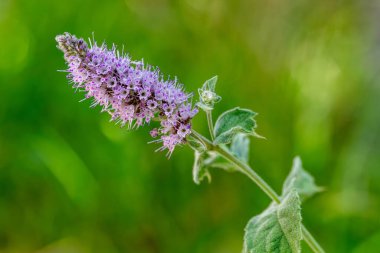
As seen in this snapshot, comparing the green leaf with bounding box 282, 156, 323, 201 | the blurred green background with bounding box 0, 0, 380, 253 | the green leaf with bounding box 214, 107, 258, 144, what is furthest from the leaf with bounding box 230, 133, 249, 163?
the blurred green background with bounding box 0, 0, 380, 253

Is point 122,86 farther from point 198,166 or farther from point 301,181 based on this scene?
point 301,181

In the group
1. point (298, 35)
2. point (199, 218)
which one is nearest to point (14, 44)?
point (199, 218)

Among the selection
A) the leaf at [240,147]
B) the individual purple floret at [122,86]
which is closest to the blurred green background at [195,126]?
the leaf at [240,147]

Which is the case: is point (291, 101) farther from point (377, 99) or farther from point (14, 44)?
point (14, 44)

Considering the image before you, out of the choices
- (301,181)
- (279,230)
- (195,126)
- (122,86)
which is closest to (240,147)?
(301,181)

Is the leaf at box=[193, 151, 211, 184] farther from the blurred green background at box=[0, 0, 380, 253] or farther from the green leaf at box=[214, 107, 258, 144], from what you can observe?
the blurred green background at box=[0, 0, 380, 253]

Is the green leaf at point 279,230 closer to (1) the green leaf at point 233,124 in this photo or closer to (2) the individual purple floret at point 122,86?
(1) the green leaf at point 233,124
